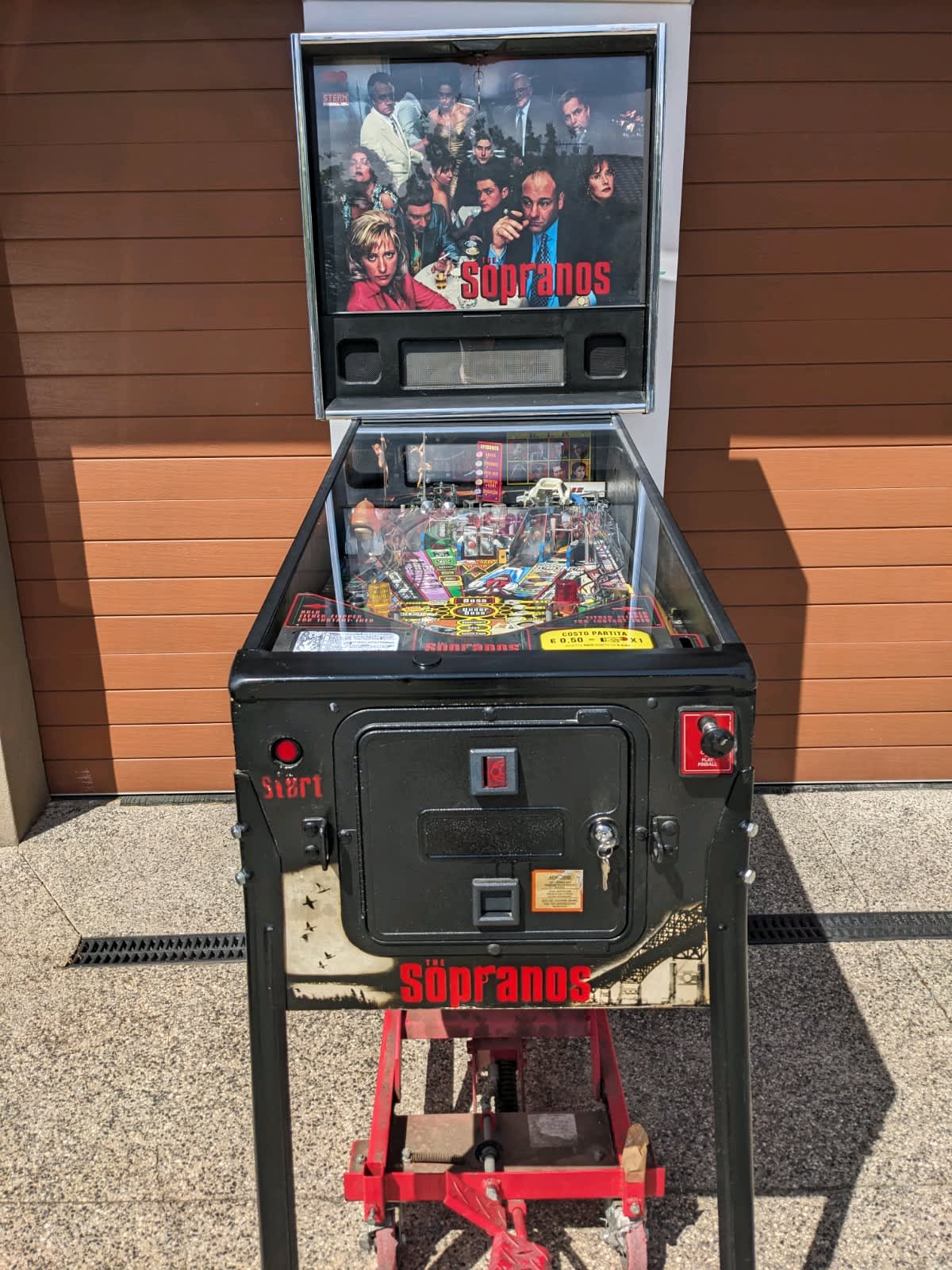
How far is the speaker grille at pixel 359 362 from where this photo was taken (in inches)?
104

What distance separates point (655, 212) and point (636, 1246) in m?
2.26

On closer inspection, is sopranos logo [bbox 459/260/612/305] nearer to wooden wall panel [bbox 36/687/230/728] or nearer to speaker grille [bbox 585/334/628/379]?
speaker grille [bbox 585/334/628/379]

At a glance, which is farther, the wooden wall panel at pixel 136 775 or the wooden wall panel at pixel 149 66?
the wooden wall panel at pixel 136 775

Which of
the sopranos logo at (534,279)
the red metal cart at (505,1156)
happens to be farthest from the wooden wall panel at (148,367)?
the red metal cart at (505,1156)

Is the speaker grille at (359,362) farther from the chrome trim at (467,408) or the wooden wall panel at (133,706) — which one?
the wooden wall panel at (133,706)

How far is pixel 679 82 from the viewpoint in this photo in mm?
3070

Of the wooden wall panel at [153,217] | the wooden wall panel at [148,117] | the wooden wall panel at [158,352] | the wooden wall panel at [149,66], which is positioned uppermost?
the wooden wall panel at [149,66]

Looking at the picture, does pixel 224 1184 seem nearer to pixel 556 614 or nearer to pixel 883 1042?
pixel 556 614

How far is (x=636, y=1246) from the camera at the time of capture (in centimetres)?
196

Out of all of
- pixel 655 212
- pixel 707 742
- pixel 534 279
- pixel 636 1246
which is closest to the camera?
pixel 707 742

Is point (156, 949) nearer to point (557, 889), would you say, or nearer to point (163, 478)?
point (163, 478)

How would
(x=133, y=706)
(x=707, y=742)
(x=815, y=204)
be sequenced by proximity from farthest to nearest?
1. (x=133, y=706)
2. (x=815, y=204)
3. (x=707, y=742)

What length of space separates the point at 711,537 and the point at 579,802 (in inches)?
88.3

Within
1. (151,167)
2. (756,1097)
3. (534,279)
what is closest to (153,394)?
(151,167)
